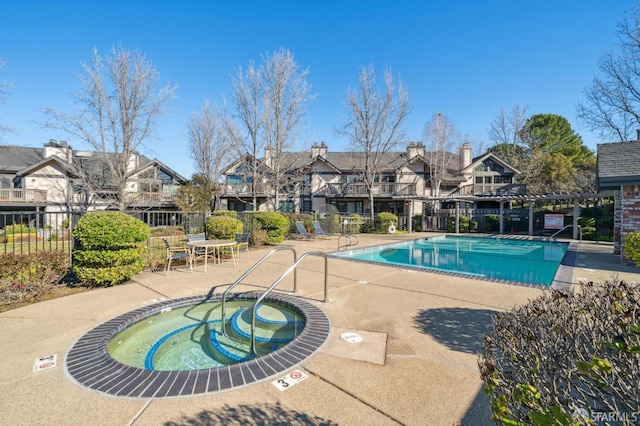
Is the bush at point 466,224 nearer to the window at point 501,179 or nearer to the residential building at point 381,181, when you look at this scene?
the residential building at point 381,181

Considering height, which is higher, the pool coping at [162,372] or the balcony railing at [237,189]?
the balcony railing at [237,189]

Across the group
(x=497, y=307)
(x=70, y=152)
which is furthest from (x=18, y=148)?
(x=497, y=307)

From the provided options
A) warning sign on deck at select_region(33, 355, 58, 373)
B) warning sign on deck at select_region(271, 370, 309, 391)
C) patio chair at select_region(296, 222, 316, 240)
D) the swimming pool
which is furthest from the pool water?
patio chair at select_region(296, 222, 316, 240)

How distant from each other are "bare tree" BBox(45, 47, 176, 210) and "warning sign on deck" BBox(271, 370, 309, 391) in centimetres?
2265

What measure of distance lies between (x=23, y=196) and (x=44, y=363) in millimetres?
30265

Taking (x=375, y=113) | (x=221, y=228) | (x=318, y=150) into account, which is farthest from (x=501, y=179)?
(x=221, y=228)

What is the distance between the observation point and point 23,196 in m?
24.8

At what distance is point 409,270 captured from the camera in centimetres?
833

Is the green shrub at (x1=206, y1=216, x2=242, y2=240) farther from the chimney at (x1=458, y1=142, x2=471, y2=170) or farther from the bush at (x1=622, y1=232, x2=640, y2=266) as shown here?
the chimney at (x1=458, y1=142, x2=471, y2=170)

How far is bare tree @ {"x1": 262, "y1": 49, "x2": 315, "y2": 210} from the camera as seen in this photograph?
21.5 metres

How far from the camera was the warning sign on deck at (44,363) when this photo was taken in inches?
128

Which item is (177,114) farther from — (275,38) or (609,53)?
(609,53)

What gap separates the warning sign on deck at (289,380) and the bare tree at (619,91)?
26154 millimetres

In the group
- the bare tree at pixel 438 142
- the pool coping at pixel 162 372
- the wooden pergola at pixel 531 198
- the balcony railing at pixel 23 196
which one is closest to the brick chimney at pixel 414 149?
the bare tree at pixel 438 142
